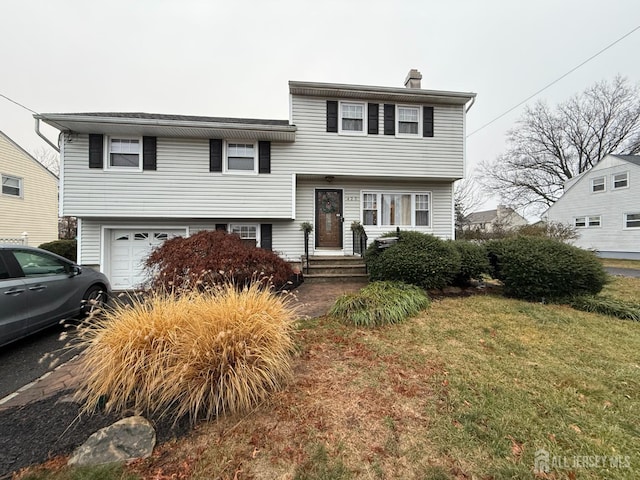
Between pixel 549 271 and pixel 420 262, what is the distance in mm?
2696

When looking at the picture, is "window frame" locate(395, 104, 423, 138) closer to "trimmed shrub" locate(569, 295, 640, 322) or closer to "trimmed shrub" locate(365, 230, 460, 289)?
"trimmed shrub" locate(365, 230, 460, 289)

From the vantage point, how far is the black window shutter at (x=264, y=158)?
882 cm

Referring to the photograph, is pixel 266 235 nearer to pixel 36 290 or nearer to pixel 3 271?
pixel 36 290

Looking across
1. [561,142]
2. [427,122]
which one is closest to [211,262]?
[427,122]

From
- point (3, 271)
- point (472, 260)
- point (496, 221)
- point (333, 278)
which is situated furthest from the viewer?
point (496, 221)

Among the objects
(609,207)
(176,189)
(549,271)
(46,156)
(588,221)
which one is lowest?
(549,271)

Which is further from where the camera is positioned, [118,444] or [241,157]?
[241,157]

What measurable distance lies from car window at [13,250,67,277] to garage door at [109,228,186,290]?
13.4 feet

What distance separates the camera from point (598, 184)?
60.5 feet

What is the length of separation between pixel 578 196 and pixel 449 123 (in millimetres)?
18231

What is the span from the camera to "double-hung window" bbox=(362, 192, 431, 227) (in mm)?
10000

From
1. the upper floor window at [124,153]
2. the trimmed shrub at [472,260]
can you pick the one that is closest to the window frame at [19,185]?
the upper floor window at [124,153]

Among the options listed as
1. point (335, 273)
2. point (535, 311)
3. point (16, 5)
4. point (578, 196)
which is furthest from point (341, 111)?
point (578, 196)

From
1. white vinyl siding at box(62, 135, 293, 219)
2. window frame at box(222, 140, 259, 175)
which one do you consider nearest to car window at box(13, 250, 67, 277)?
white vinyl siding at box(62, 135, 293, 219)
